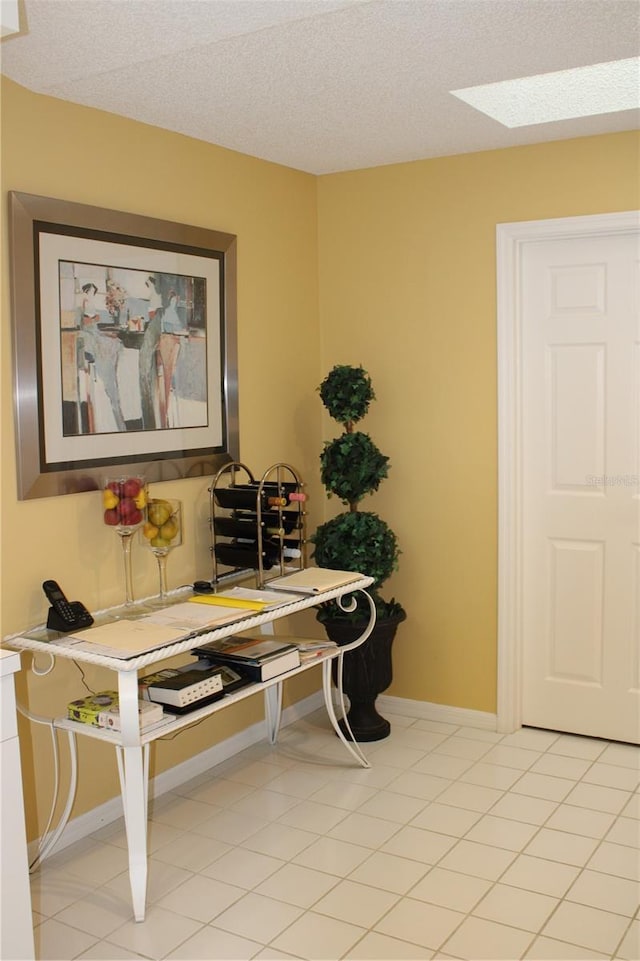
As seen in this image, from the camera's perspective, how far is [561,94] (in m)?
3.06

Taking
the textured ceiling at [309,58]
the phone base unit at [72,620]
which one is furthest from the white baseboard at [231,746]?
the textured ceiling at [309,58]

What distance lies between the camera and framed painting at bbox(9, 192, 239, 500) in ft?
9.37

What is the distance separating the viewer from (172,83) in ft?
9.33

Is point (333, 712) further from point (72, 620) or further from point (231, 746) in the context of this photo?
point (72, 620)

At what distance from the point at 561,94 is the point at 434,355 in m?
1.23

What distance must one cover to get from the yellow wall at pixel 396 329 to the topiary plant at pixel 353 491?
10.4 inches

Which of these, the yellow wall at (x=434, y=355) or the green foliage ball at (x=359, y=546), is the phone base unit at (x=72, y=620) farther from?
the yellow wall at (x=434, y=355)

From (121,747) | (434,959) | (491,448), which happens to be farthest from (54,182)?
(434,959)

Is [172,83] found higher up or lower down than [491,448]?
higher up

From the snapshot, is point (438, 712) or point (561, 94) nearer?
point (561, 94)

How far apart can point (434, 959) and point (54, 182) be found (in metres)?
2.54

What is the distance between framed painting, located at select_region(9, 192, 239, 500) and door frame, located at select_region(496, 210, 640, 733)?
3.62 ft

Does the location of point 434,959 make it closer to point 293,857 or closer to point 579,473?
point 293,857

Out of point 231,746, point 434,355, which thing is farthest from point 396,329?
point 231,746
